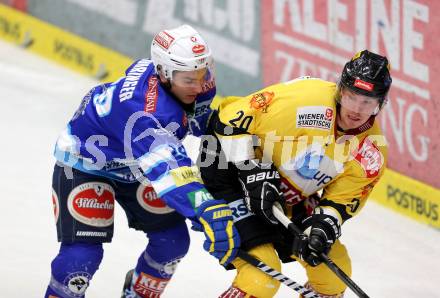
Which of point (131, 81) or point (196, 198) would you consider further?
point (131, 81)

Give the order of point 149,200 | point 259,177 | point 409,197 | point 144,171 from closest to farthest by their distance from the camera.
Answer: point 144,171 < point 259,177 < point 149,200 < point 409,197

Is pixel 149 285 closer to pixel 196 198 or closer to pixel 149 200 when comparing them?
pixel 149 200

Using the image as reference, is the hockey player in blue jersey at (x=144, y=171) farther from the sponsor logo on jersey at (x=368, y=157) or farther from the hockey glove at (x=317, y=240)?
the sponsor logo on jersey at (x=368, y=157)

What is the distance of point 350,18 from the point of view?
7.63 m

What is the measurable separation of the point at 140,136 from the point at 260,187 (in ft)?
1.98

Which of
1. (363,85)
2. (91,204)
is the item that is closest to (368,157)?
(363,85)

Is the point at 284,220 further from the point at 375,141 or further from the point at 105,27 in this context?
the point at 105,27

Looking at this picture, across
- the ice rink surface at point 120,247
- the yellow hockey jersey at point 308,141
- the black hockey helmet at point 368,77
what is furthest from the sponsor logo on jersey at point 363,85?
the ice rink surface at point 120,247

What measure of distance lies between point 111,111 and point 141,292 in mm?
1095

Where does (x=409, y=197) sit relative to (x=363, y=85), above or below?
below

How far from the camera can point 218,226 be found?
4.57m

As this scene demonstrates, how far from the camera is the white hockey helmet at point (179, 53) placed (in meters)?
4.78

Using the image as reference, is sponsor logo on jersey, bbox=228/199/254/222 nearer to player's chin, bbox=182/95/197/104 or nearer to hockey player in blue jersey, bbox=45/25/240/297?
hockey player in blue jersey, bbox=45/25/240/297

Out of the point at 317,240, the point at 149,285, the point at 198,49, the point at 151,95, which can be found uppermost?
the point at 198,49
